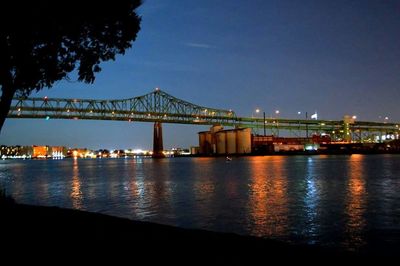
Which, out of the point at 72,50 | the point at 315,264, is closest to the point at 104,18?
the point at 72,50

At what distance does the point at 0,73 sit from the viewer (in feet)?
32.3

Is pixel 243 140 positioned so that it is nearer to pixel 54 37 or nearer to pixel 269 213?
pixel 269 213

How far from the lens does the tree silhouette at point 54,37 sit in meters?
8.93

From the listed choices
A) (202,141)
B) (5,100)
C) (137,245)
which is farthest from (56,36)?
(202,141)

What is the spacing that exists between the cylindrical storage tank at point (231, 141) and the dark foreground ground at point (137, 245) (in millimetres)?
126073

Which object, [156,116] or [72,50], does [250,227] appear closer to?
[72,50]

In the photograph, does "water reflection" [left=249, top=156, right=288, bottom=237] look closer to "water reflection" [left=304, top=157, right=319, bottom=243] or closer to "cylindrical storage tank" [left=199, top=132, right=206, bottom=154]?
"water reflection" [left=304, top=157, right=319, bottom=243]

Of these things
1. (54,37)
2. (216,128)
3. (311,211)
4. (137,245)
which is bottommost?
(311,211)

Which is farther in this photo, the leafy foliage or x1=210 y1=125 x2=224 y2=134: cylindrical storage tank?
x1=210 y1=125 x2=224 y2=134: cylindrical storage tank

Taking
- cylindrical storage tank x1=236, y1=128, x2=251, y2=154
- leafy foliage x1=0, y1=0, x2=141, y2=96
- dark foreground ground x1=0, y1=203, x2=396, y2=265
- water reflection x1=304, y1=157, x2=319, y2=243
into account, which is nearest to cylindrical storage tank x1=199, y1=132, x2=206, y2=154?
cylindrical storage tank x1=236, y1=128, x2=251, y2=154

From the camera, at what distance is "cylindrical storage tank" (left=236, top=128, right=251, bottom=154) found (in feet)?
438

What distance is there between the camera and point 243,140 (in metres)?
135

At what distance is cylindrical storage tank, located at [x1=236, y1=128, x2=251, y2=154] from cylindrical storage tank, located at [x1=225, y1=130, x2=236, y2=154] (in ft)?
3.79

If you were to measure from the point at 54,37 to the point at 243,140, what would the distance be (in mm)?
125741
